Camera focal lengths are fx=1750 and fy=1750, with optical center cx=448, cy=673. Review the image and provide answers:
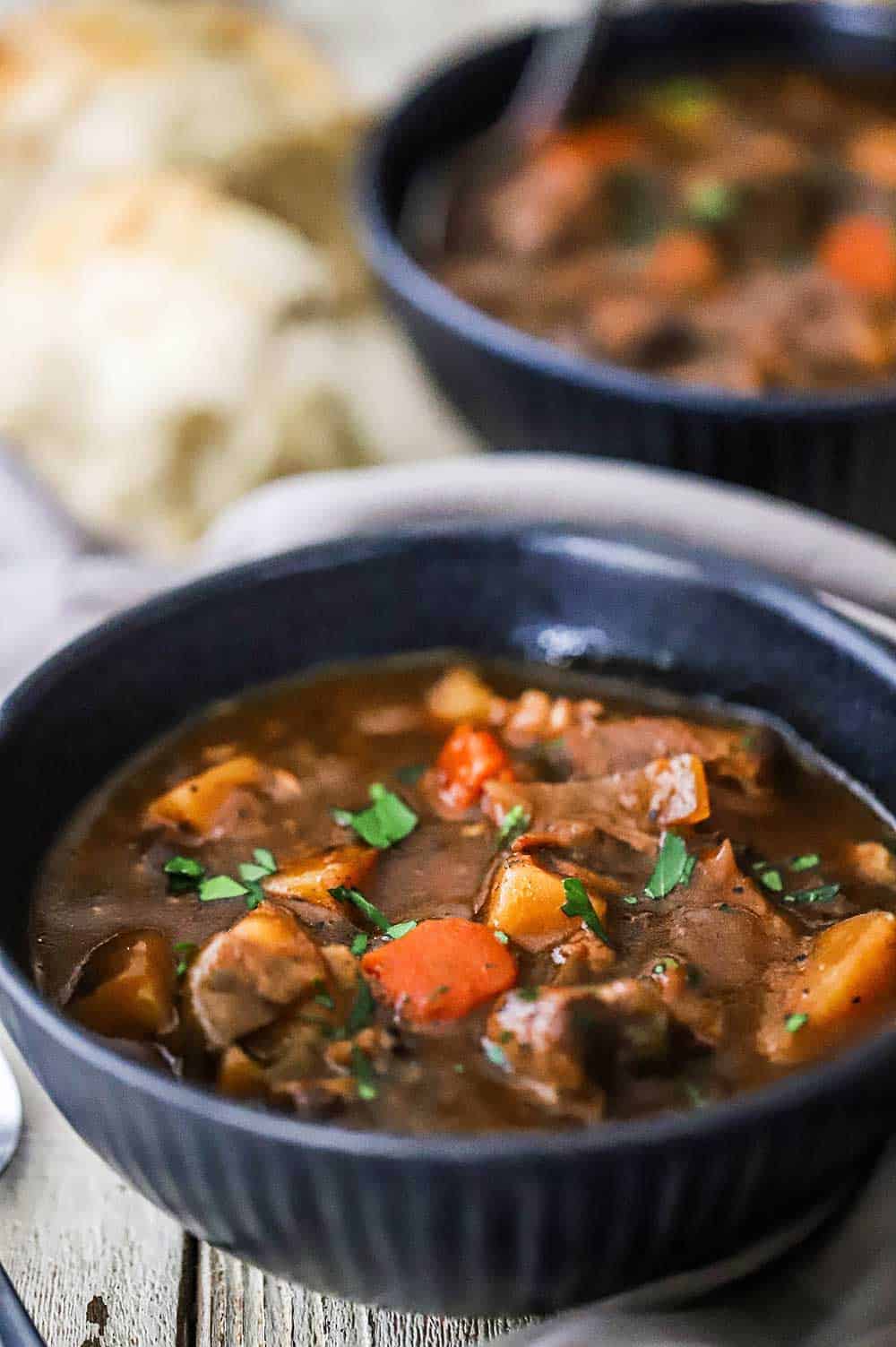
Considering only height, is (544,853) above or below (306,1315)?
above

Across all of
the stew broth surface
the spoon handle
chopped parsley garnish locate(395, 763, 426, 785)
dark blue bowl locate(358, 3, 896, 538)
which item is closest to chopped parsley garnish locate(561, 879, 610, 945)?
the stew broth surface

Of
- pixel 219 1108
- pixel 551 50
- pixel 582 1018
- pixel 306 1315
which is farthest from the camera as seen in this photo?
pixel 551 50

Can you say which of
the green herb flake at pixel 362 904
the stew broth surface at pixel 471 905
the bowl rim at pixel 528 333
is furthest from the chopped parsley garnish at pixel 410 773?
the bowl rim at pixel 528 333

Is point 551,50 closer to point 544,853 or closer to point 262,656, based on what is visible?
point 262,656

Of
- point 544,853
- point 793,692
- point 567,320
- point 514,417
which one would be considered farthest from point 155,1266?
point 567,320

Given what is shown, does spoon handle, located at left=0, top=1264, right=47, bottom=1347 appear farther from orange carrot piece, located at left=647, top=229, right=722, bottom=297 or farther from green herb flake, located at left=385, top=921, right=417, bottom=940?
orange carrot piece, located at left=647, top=229, right=722, bottom=297

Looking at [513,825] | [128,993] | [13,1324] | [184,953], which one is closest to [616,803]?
[513,825]
